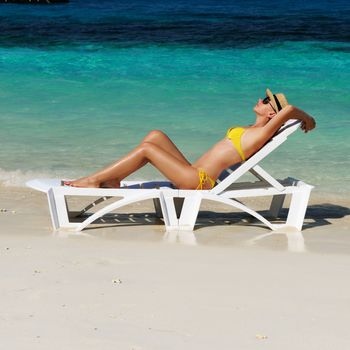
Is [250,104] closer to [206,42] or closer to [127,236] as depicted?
[127,236]

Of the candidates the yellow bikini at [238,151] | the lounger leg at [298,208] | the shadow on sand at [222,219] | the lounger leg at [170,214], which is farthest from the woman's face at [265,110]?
the lounger leg at [170,214]

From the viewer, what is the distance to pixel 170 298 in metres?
5.02

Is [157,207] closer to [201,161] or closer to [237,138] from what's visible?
[201,161]

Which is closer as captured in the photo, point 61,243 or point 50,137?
point 61,243

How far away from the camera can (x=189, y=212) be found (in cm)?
665

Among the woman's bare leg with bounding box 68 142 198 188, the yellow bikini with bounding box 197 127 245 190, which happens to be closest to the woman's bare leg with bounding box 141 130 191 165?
the woman's bare leg with bounding box 68 142 198 188

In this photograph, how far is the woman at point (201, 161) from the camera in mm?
6758

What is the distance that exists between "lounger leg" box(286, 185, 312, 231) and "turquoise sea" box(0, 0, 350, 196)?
170 centimetres

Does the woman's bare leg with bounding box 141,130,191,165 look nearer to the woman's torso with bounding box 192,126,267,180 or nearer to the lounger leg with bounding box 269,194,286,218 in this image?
the woman's torso with bounding box 192,126,267,180

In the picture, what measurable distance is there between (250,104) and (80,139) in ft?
12.0

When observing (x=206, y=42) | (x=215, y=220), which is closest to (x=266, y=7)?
(x=206, y=42)

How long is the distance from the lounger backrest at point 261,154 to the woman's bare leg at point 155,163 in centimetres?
27

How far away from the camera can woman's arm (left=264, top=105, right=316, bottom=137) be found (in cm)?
671

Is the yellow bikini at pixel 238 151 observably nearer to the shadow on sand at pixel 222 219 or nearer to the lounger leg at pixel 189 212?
the lounger leg at pixel 189 212
